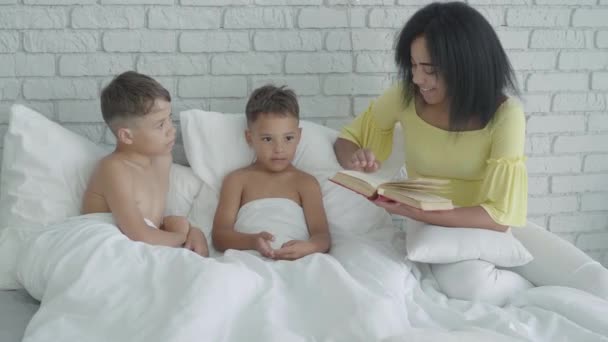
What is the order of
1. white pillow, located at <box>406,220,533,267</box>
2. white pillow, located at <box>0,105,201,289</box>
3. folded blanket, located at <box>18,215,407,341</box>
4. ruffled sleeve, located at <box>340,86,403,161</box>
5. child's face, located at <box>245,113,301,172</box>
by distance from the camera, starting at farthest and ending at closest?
ruffled sleeve, located at <box>340,86,403,161</box> < child's face, located at <box>245,113,301,172</box> < white pillow, located at <box>0,105,201,289</box> < white pillow, located at <box>406,220,533,267</box> < folded blanket, located at <box>18,215,407,341</box>

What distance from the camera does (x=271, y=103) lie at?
1858 millimetres

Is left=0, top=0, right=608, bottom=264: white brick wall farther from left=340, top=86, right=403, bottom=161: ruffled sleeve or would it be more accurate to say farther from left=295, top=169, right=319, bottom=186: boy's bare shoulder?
left=295, top=169, right=319, bottom=186: boy's bare shoulder

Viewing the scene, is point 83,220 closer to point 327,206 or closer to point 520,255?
point 327,206

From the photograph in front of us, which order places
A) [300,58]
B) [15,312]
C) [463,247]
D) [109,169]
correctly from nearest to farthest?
[15,312] < [463,247] < [109,169] < [300,58]

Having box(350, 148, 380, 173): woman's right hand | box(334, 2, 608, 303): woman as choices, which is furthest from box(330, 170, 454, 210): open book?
box(350, 148, 380, 173): woman's right hand

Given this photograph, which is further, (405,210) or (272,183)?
(272,183)

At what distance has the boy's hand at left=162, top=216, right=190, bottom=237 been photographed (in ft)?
5.83

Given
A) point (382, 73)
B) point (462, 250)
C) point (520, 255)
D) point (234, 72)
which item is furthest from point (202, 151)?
point (520, 255)

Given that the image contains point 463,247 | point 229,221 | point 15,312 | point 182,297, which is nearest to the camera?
point 182,297

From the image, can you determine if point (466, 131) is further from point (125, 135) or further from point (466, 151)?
point (125, 135)

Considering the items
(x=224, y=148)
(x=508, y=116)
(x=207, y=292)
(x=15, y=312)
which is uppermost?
(x=508, y=116)

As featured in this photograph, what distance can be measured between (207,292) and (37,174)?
0.76 meters

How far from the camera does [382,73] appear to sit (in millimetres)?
2174

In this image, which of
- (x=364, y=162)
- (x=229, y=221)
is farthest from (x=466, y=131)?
(x=229, y=221)
